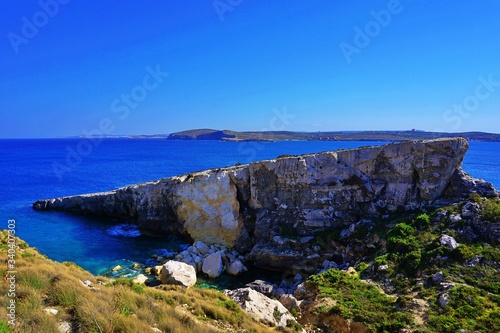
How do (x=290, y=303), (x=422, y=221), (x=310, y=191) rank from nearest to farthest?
(x=290, y=303) < (x=422, y=221) < (x=310, y=191)

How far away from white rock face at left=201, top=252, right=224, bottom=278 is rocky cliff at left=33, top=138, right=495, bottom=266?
3480 millimetres

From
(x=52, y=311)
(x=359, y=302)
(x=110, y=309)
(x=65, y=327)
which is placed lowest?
(x=359, y=302)

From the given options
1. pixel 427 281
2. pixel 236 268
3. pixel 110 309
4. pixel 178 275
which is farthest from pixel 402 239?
pixel 110 309

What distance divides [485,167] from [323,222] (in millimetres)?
62853

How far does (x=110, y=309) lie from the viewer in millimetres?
10609

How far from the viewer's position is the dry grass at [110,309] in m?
9.27

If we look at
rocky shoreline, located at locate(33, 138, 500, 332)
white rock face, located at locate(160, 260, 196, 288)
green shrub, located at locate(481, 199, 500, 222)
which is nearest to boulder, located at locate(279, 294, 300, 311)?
rocky shoreline, located at locate(33, 138, 500, 332)

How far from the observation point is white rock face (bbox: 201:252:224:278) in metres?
26.2

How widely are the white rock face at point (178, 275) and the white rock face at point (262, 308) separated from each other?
6.14m

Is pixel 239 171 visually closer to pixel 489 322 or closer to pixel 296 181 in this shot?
pixel 296 181

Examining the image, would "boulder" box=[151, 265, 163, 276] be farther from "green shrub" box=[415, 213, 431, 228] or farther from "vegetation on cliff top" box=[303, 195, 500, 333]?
"green shrub" box=[415, 213, 431, 228]

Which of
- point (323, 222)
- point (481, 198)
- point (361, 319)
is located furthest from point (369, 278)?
point (481, 198)

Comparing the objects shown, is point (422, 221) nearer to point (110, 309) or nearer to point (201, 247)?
point (201, 247)

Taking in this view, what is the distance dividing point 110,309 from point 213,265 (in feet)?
54.2
